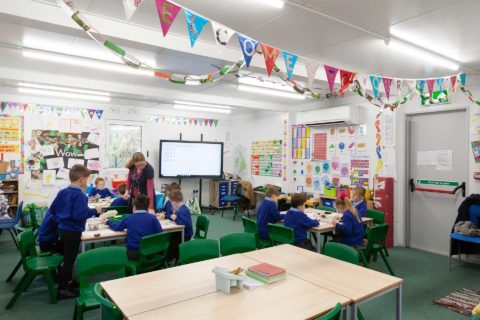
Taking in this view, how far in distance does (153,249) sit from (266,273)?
1.58 metres

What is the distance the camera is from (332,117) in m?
6.71

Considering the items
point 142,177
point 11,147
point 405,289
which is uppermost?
point 11,147

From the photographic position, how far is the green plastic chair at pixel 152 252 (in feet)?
10.9

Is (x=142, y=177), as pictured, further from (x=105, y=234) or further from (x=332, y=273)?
(x=332, y=273)

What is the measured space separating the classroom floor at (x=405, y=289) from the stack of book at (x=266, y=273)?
4.97ft

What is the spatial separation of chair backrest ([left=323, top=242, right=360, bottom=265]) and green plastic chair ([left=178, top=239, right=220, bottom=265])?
40.2 inches

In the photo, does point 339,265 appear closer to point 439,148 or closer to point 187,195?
point 439,148

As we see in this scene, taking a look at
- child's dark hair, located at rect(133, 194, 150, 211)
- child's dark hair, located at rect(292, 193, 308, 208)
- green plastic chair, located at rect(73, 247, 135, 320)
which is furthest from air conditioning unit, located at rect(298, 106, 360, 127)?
green plastic chair, located at rect(73, 247, 135, 320)

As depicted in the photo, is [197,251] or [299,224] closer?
[197,251]

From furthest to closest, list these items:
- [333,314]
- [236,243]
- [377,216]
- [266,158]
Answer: [266,158] < [377,216] < [236,243] < [333,314]

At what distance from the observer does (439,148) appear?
214 inches

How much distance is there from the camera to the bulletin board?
846 cm

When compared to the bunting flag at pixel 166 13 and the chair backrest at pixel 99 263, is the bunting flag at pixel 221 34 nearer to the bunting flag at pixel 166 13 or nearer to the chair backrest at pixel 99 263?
the bunting flag at pixel 166 13

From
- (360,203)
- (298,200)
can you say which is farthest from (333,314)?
(360,203)
